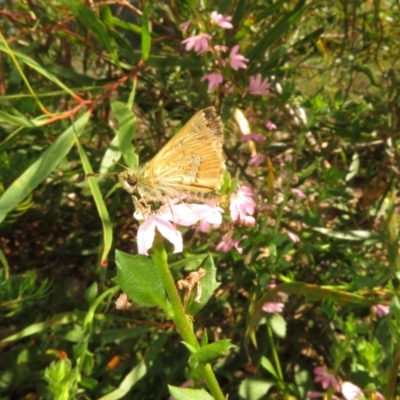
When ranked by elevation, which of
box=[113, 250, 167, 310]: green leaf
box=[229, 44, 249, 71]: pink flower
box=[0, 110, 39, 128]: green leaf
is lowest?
box=[0, 110, 39, 128]: green leaf

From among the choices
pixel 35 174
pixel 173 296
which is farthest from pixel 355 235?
pixel 173 296

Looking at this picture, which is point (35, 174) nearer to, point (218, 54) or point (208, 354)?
point (218, 54)

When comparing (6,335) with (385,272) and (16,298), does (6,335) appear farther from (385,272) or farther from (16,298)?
(385,272)

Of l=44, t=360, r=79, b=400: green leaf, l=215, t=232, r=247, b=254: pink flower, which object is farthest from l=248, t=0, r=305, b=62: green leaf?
l=44, t=360, r=79, b=400: green leaf

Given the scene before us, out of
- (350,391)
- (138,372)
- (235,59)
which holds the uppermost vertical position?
(235,59)

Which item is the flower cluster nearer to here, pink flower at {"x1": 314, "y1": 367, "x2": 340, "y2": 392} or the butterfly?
the butterfly

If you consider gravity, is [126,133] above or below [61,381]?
above

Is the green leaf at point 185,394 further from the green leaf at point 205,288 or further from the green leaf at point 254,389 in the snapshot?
the green leaf at point 254,389
